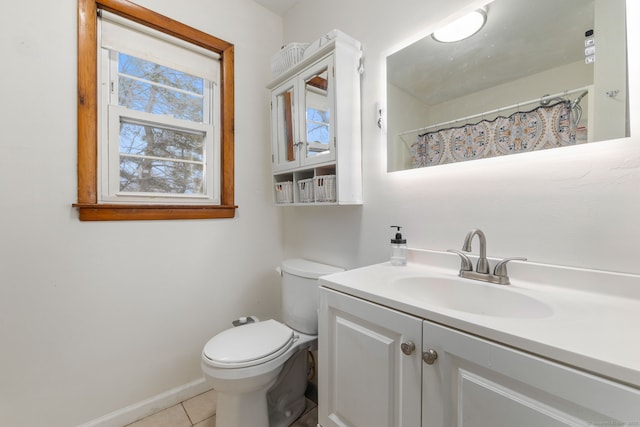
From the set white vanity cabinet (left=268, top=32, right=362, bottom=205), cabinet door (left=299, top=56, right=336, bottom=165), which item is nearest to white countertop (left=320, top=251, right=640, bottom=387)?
white vanity cabinet (left=268, top=32, right=362, bottom=205)

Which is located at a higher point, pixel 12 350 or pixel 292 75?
pixel 292 75

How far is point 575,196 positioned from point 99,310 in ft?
6.65

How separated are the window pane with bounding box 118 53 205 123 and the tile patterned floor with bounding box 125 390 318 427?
1.65m

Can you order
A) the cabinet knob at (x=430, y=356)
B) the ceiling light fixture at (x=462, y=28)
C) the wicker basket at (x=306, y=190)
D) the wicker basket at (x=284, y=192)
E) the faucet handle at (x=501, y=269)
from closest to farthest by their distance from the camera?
the cabinet knob at (x=430, y=356) → the faucet handle at (x=501, y=269) → the ceiling light fixture at (x=462, y=28) → the wicker basket at (x=306, y=190) → the wicker basket at (x=284, y=192)

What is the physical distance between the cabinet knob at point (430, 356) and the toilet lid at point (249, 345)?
729 mm

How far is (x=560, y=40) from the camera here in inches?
34.7

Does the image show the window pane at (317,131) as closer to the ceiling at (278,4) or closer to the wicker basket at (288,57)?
the wicker basket at (288,57)

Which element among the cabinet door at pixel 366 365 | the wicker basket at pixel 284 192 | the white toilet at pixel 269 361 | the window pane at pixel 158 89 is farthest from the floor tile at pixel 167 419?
the window pane at pixel 158 89

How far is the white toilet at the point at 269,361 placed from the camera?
1122 millimetres

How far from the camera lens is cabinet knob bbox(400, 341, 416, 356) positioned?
0.72m

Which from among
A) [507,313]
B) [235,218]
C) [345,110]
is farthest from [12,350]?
[507,313]

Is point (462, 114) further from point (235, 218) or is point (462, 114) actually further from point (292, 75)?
point (235, 218)

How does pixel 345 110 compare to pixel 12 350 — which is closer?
pixel 12 350

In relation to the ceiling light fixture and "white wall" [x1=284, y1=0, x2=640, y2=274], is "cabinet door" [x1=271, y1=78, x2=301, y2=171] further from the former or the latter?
the ceiling light fixture
